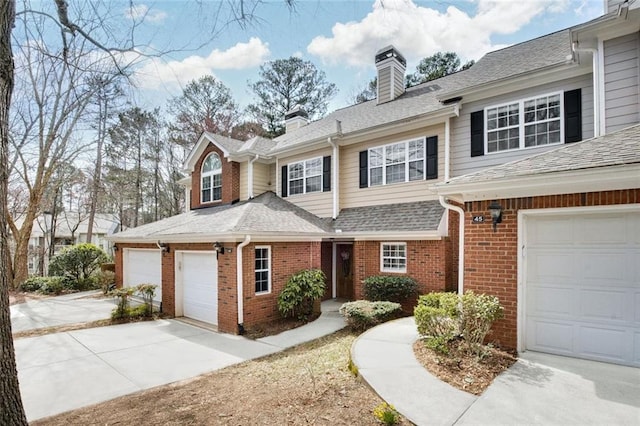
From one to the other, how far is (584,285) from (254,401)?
506cm

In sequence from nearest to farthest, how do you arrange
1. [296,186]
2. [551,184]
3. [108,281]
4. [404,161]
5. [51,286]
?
[551,184] < [404,161] < [296,186] < [108,281] < [51,286]

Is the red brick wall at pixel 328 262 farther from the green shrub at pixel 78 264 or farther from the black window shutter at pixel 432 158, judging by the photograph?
the green shrub at pixel 78 264

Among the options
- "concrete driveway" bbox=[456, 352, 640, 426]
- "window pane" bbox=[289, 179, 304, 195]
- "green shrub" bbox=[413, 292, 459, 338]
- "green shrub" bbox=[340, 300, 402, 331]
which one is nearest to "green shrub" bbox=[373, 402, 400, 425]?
"concrete driveway" bbox=[456, 352, 640, 426]

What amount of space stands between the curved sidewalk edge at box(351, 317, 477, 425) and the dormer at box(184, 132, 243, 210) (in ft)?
32.3

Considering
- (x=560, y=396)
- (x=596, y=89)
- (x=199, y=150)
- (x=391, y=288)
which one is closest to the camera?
(x=560, y=396)

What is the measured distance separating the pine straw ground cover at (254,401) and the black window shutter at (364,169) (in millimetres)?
7237

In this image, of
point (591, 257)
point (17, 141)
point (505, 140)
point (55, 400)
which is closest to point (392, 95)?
point (505, 140)

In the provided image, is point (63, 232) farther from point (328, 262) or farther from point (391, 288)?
point (391, 288)

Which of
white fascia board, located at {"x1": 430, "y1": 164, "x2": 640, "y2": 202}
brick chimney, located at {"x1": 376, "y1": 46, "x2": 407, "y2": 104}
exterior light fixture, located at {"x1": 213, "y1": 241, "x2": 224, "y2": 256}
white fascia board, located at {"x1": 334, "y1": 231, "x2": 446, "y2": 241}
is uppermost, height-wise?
brick chimney, located at {"x1": 376, "y1": 46, "x2": 407, "y2": 104}

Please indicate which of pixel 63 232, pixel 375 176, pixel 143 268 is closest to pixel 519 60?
pixel 375 176

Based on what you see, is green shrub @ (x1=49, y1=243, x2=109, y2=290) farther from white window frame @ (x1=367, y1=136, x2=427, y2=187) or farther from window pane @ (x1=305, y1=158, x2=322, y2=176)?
white window frame @ (x1=367, y1=136, x2=427, y2=187)

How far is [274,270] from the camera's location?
30.9 feet

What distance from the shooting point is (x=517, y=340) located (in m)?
5.23

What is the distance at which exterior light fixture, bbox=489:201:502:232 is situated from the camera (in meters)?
5.35
